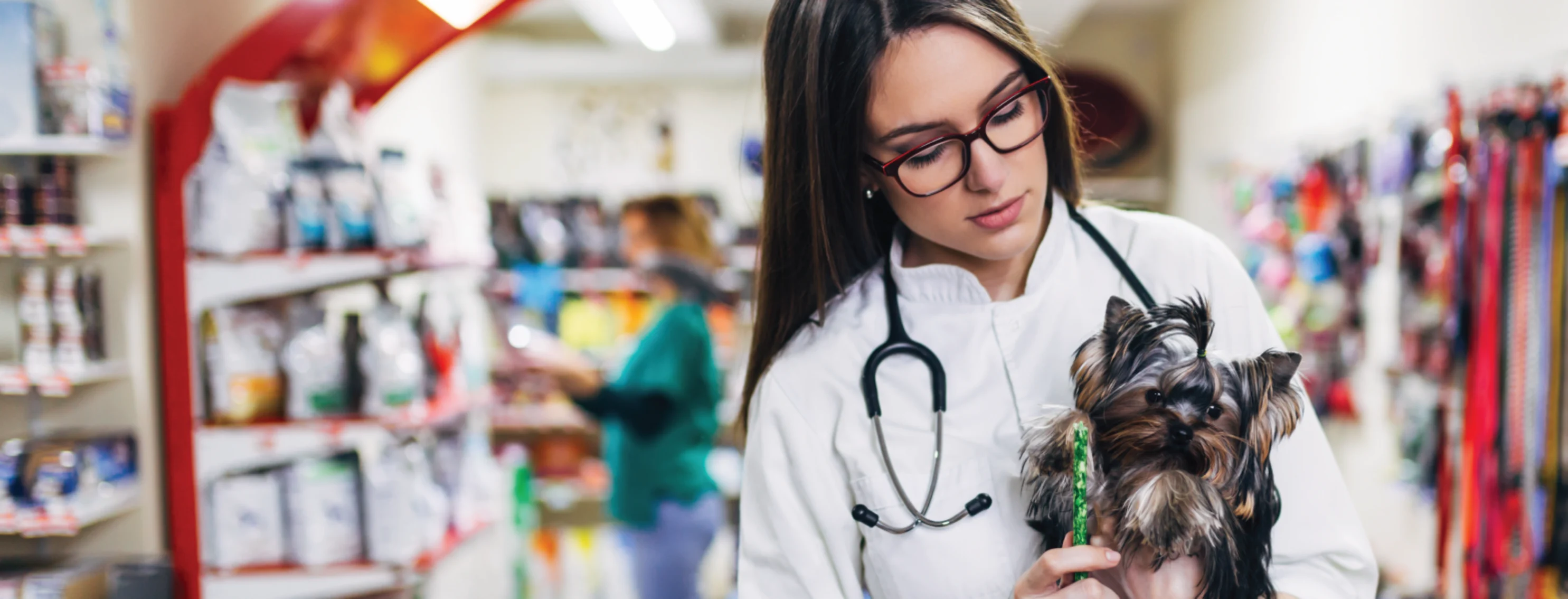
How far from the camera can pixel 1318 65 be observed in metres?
4.53

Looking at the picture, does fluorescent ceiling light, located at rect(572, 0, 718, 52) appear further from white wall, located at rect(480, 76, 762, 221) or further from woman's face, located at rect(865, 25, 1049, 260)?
woman's face, located at rect(865, 25, 1049, 260)

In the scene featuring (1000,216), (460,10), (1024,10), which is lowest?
(1000,216)

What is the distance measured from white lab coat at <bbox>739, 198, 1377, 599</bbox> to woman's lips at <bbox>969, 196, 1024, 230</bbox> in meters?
0.11

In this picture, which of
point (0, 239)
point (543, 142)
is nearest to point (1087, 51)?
point (543, 142)

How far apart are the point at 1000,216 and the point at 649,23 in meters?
4.98

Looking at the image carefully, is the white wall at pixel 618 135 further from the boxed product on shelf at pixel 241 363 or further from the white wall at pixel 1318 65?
the boxed product on shelf at pixel 241 363

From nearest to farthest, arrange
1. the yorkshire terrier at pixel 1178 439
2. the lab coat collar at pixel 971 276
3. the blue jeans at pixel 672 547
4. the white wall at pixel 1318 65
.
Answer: the yorkshire terrier at pixel 1178 439 < the lab coat collar at pixel 971 276 < the white wall at pixel 1318 65 < the blue jeans at pixel 672 547

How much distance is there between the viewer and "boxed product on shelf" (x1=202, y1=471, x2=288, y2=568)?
2688 mm

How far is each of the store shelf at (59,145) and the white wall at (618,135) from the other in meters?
4.06

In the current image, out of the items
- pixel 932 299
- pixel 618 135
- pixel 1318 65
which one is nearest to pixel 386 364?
pixel 932 299

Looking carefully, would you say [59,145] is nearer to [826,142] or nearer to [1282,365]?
[826,142]

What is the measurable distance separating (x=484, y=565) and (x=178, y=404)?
322 cm

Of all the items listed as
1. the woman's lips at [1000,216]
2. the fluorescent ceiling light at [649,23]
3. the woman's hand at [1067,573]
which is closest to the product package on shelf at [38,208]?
the woman's lips at [1000,216]

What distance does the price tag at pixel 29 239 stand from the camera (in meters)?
2.46
